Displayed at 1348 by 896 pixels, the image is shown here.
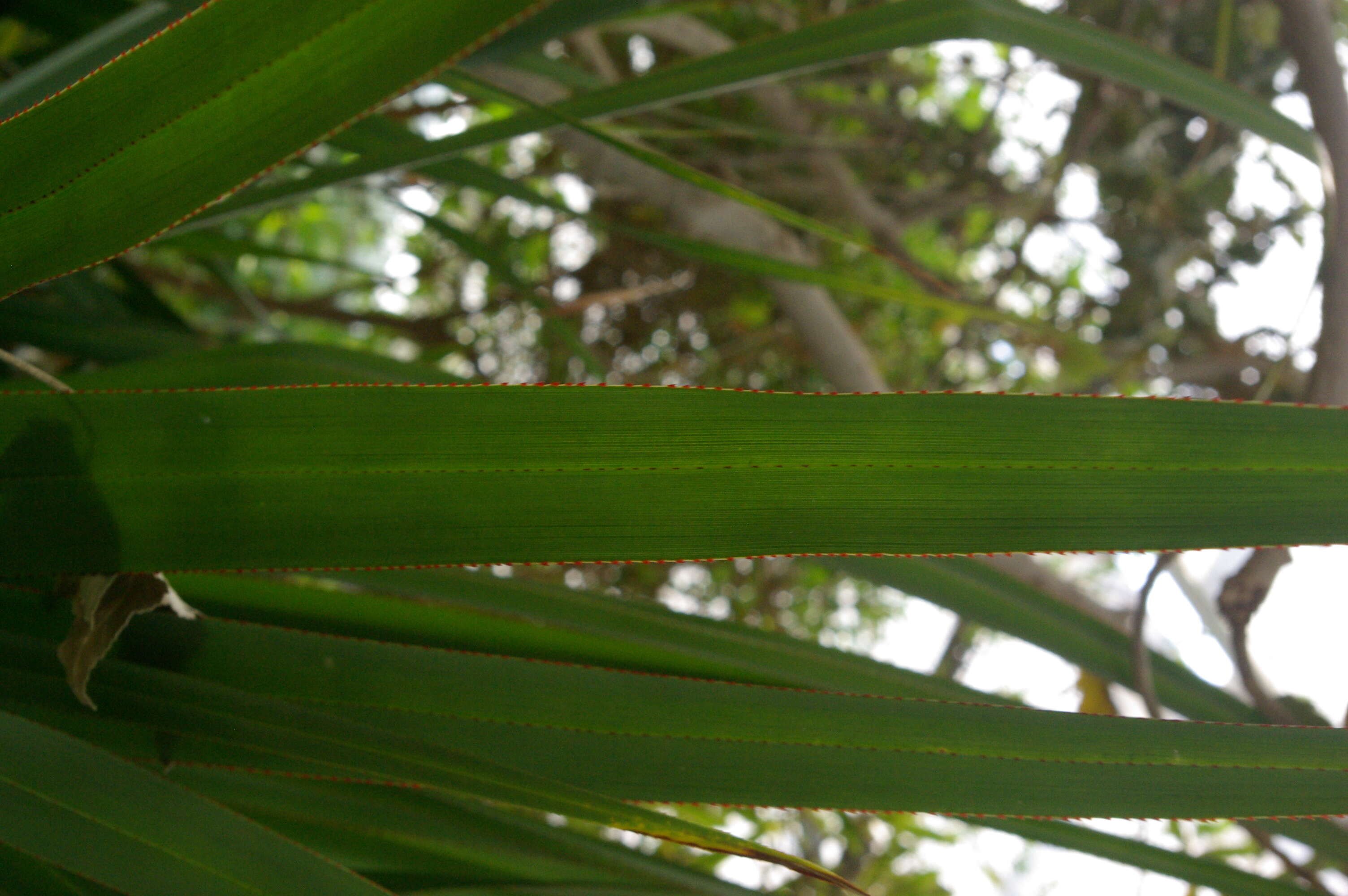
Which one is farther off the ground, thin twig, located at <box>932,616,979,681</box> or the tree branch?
the tree branch

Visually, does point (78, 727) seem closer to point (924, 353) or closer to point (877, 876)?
point (877, 876)

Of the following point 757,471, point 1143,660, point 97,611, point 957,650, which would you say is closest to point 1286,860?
point 1143,660

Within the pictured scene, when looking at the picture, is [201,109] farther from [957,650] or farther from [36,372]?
[957,650]

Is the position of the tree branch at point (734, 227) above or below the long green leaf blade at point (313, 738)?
above

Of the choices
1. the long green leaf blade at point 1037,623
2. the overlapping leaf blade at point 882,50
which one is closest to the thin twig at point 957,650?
the long green leaf blade at point 1037,623

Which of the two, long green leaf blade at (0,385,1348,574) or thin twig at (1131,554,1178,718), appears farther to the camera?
thin twig at (1131,554,1178,718)

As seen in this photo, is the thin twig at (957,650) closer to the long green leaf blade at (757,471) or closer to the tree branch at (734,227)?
the tree branch at (734,227)

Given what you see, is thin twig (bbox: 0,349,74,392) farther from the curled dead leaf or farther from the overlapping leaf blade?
the overlapping leaf blade

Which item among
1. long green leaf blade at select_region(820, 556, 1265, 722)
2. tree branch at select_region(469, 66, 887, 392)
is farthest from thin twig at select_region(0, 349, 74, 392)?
tree branch at select_region(469, 66, 887, 392)

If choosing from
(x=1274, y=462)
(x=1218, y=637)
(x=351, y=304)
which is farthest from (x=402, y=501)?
(x=351, y=304)
